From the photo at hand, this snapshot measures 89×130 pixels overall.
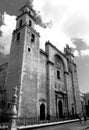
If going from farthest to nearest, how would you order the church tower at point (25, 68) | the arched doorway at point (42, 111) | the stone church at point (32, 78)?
the arched doorway at point (42, 111) → the stone church at point (32, 78) → the church tower at point (25, 68)

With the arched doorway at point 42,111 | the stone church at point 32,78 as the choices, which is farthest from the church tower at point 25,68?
the arched doorway at point 42,111

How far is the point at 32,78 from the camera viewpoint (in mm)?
18000

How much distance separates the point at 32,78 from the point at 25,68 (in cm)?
203

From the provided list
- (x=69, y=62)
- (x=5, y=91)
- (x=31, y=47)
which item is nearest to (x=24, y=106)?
(x=5, y=91)

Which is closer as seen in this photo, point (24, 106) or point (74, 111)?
point (24, 106)

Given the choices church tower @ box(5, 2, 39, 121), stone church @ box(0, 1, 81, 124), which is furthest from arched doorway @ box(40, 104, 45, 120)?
church tower @ box(5, 2, 39, 121)

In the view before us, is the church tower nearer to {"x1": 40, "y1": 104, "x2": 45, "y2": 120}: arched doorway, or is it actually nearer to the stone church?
the stone church

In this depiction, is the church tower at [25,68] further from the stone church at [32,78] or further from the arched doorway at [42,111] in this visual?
the arched doorway at [42,111]

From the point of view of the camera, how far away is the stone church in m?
16.1

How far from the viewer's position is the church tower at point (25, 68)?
50.9ft

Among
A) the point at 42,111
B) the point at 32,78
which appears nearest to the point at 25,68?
the point at 32,78

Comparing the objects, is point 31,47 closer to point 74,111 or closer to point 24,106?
point 24,106

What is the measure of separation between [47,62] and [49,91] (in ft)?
19.5

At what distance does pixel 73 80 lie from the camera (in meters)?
31.8
